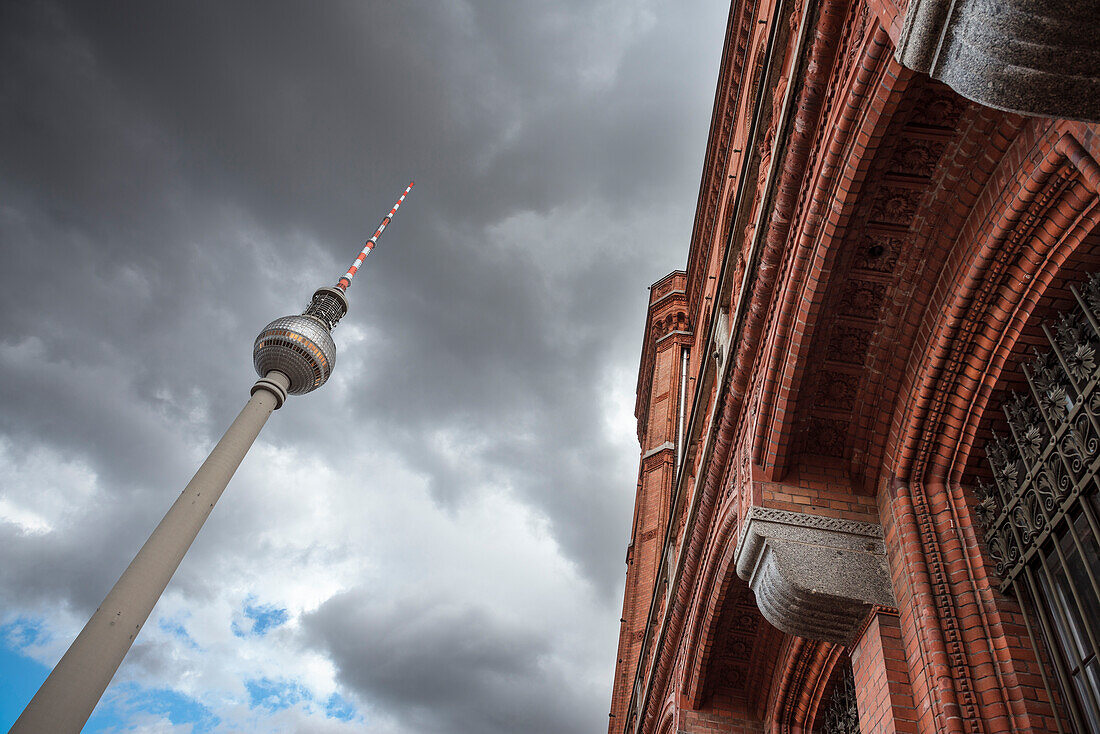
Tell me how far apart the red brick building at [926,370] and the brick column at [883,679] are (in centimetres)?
1

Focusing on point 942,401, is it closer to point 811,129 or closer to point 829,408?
point 829,408

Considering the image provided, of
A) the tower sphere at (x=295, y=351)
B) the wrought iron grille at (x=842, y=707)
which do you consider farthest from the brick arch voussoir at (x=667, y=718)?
the tower sphere at (x=295, y=351)

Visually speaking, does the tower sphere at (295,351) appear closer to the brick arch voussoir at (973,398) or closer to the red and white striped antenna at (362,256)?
the red and white striped antenna at (362,256)

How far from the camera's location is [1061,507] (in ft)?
10.2

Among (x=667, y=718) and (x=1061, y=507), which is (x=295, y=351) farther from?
(x=1061, y=507)

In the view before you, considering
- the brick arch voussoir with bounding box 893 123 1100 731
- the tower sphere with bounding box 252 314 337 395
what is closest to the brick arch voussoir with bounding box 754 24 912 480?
the brick arch voussoir with bounding box 893 123 1100 731

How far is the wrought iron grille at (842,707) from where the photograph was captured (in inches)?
201

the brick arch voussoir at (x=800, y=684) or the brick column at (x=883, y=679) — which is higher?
the brick arch voussoir at (x=800, y=684)

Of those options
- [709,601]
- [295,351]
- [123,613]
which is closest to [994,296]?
[709,601]

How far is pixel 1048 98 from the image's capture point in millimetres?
2039

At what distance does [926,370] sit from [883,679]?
5.53 ft

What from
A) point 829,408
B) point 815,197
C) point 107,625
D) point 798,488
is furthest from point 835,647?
point 107,625

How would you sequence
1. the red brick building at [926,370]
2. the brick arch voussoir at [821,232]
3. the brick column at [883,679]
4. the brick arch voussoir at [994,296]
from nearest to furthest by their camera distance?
the red brick building at [926,370]
the brick arch voussoir at [994,296]
the brick arch voussoir at [821,232]
the brick column at [883,679]

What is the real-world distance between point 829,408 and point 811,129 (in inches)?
68.5
